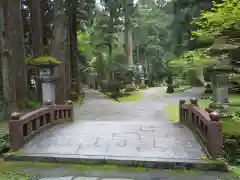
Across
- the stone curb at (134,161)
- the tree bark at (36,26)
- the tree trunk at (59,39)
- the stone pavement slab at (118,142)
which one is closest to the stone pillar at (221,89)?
the stone pavement slab at (118,142)

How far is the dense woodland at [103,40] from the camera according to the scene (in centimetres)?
881

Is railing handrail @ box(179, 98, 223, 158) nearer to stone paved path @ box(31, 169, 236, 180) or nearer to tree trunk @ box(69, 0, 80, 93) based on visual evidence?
stone paved path @ box(31, 169, 236, 180)

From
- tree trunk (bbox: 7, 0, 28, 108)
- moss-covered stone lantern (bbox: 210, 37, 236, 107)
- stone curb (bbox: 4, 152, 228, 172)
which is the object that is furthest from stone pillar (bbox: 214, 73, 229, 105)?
tree trunk (bbox: 7, 0, 28, 108)

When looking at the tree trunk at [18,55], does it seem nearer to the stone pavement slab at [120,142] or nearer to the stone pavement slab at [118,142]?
the stone pavement slab at [118,142]

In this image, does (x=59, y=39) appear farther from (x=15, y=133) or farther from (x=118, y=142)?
(x=118, y=142)

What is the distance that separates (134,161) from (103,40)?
21454mm

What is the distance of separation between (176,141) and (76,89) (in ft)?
48.4

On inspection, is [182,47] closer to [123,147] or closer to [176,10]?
[176,10]

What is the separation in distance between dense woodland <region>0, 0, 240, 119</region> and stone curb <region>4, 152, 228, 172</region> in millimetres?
3040

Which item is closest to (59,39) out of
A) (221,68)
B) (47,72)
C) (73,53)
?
(47,72)

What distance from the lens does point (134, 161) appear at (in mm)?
5020

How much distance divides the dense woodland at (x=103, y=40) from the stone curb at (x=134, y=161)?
304cm

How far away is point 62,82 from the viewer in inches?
536

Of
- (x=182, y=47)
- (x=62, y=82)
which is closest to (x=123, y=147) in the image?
(x=62, y=82)
